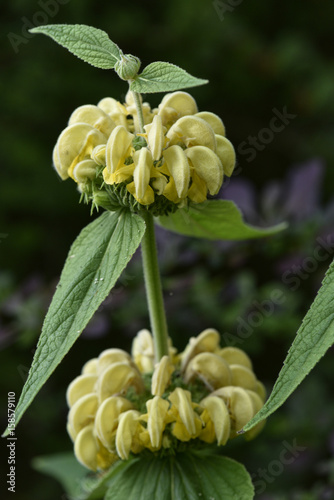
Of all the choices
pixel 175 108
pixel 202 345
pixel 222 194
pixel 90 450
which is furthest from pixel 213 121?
pixel 222 194

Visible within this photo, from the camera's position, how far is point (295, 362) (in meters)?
0.45

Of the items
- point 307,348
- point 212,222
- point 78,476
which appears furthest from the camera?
point 78,476

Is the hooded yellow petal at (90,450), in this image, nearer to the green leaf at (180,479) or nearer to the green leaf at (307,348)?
the green leaf at (180,479)

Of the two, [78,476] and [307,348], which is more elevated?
[307,348]

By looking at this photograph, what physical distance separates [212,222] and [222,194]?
71cm

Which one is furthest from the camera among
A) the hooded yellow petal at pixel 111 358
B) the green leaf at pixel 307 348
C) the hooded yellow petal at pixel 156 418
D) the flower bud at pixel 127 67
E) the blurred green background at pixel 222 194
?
the blurred green background at pixel 222 194

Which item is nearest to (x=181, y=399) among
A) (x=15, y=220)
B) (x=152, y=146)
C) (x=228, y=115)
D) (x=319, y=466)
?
(x=152, y=146)

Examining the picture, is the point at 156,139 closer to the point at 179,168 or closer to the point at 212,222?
the point at 179,168

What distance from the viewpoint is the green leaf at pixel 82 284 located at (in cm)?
51

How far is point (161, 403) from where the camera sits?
0.67 m

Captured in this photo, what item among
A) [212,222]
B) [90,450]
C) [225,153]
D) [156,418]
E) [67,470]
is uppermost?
[225,153]

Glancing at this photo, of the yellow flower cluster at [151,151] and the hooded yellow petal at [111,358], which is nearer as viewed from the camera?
the yellow flower cluster at [151,151]

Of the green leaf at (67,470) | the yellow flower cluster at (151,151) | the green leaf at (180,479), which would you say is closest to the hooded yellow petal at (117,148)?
the yellow flower cluster at (151,151)

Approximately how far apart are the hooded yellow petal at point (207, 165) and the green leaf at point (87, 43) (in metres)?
0.11
